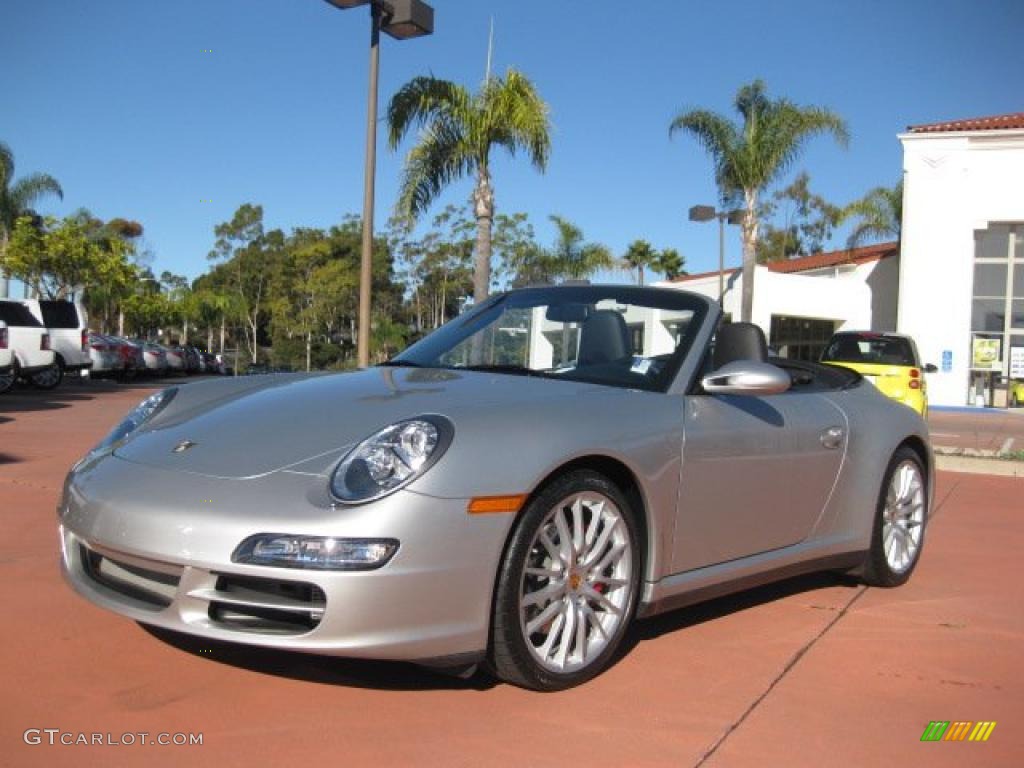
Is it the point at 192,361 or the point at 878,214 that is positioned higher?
the point at 878,214

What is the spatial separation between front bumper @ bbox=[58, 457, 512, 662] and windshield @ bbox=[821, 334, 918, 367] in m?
10.8

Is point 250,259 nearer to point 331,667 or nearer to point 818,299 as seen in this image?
point 818,299

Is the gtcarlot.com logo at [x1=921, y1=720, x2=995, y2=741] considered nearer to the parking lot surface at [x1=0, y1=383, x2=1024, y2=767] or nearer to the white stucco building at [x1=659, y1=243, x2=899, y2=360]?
the parking lot surface at [x1=0, y1=383, x2=1024, y2=767]

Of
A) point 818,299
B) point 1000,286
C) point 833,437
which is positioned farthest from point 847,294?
point 833,437

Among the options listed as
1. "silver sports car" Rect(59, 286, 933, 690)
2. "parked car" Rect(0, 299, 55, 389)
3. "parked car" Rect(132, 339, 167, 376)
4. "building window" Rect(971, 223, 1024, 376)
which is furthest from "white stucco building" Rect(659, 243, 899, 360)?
"silver sports car" Rect(59, 286, 933, 690)

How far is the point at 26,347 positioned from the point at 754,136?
1634cm

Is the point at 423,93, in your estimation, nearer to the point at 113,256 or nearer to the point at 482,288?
the point at 482,288

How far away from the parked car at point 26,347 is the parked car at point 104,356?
25.5 feet

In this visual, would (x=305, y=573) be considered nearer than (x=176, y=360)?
Yes

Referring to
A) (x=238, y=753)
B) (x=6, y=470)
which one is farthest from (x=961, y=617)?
(x=6, y=470)

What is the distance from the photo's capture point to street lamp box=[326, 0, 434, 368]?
374 inches

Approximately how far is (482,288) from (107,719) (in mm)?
14398

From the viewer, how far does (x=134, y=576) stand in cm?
290

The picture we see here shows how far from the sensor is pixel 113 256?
3725 centimetres
